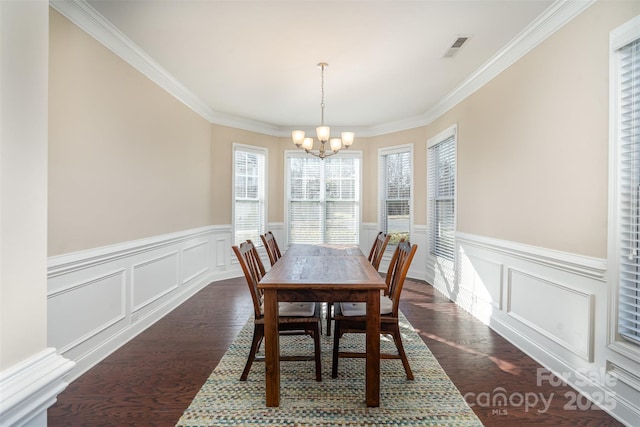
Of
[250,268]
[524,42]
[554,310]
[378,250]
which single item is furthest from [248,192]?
[554,310]

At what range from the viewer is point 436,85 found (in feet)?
12.9

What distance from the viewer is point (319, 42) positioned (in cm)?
288

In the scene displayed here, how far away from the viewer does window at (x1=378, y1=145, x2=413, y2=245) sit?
559cm

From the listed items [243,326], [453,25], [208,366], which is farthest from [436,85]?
[208,366]

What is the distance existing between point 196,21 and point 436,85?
277 centimetres

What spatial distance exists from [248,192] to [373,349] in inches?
167

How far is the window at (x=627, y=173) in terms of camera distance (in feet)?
6.12

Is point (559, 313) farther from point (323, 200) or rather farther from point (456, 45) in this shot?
point (323, 200)

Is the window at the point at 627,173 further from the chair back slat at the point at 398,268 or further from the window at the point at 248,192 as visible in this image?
the window at the point at 248,192

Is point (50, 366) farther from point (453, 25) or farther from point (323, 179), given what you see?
point (323, 179)

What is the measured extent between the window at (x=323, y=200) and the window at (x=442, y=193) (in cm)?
144

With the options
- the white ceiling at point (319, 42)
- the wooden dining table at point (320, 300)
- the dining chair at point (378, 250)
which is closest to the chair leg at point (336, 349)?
the wooden dining table at point (320, 300)

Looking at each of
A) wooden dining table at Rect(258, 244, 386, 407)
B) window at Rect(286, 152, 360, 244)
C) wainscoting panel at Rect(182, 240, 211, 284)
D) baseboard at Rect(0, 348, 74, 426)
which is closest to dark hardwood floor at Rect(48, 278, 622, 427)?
wooden dining table at Rect(258, 244, 386, 407)

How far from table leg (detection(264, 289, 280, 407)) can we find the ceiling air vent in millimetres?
2643
